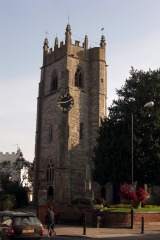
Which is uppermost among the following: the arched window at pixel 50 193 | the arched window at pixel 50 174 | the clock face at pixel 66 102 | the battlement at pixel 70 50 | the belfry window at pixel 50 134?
the battlement at pixel 70 50

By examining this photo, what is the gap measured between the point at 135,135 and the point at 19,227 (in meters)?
30.3

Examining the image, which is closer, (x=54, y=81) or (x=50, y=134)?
(x=50, y=134)

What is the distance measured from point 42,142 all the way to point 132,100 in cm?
2288

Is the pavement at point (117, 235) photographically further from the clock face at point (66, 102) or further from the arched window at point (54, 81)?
the arched window at point (54, 81)

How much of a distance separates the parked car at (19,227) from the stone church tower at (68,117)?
42.8 meters

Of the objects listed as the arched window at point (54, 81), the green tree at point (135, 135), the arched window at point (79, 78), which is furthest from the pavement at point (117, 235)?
the arched window at point (54, 81)

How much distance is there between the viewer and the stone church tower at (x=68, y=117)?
6538 cm

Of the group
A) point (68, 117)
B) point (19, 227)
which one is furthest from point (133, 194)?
point (68, 117)

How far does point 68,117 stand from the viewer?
66.9 metres

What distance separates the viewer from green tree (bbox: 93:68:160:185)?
48.9m

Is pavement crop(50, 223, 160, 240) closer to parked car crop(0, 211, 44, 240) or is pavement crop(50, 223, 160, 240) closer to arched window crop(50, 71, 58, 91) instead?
parked car crop(0, 211, 44, 240)

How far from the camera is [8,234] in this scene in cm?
2012

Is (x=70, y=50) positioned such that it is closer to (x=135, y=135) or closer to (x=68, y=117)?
(x=68, y=117)

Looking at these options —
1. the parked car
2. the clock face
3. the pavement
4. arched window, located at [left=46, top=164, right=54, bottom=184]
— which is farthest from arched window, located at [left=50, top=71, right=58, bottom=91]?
the parked car
